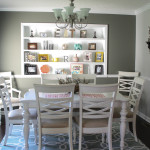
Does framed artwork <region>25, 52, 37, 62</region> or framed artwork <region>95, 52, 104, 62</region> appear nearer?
framed artwork <region>25, 52, 37, 62</region>

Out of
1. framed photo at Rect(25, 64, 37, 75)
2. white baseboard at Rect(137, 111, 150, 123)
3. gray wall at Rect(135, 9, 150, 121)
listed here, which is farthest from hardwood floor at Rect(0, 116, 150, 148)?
framed photo at Rect(25, 64, 37, 75)

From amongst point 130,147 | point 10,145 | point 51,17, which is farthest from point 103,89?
point 51,17

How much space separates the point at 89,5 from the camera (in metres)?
5.00

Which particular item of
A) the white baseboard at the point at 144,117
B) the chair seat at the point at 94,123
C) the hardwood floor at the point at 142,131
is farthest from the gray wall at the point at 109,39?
the chair seat at the point at 94,123

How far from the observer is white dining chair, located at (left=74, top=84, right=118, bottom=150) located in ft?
8.82

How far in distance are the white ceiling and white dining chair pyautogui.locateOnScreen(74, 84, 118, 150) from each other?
8.30 ft

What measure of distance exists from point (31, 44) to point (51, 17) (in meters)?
0.80

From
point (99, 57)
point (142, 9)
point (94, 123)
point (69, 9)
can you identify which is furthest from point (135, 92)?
point (142, 9)

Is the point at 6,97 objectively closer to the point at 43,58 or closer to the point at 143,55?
the point at 43,58

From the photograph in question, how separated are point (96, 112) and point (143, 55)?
9.12ft

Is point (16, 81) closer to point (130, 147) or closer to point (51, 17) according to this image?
point (51, 17)

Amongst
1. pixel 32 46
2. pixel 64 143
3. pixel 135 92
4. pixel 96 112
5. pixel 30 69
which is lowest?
pixel 64 143

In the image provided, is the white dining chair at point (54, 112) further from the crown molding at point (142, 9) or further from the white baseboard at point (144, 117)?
the crown molding at point (142, 9)

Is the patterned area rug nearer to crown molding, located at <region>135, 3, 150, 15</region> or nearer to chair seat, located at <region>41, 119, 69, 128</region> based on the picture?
chair seat, located at <region>41, 119, 69, 128</region>
